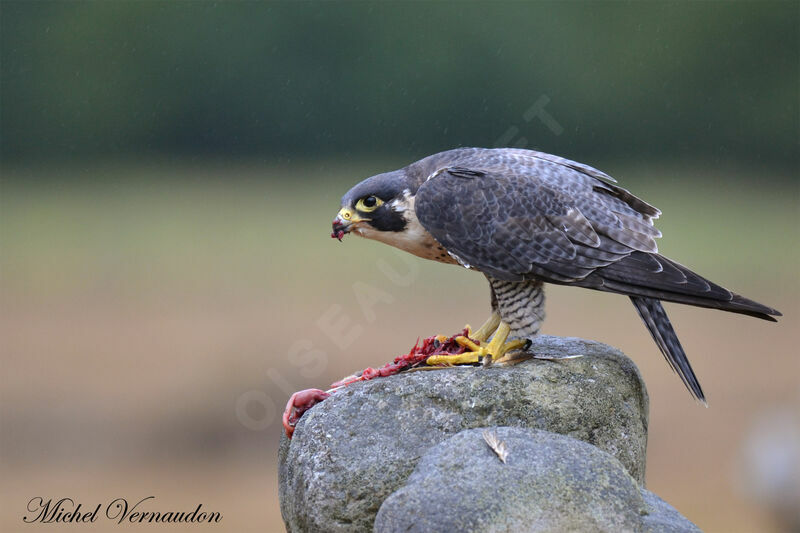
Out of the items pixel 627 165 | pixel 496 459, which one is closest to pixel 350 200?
pixel 496 459

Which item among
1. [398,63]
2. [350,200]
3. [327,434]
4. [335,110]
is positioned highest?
[350,200]

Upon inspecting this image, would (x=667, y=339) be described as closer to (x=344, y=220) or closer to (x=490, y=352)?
(x=490, y=352)

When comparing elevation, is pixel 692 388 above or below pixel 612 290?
below

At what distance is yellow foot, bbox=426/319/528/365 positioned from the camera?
3.60 meters

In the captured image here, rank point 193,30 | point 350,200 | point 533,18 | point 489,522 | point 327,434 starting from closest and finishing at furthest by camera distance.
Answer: point 489,522 → point 327,434 → point 350,200 → point 533,18 → point 193,30

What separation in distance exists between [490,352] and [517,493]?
901 millimetres

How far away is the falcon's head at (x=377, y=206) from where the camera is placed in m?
3.70

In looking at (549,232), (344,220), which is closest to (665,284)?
(549,232)

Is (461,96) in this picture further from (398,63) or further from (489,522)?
(489,522)

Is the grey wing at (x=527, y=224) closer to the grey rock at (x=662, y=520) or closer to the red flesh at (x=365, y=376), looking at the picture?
the red flesh at (x=365, y=376)

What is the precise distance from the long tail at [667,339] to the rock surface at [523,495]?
62 cm

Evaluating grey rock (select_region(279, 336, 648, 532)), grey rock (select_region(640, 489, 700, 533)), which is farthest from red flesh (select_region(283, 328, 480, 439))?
grey rock (select_region(640, 489, 700, 533))

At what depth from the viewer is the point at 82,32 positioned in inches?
487

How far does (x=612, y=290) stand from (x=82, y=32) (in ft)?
35.5
